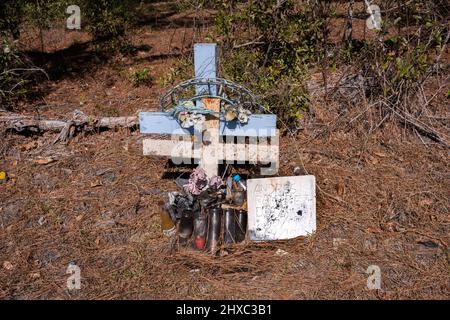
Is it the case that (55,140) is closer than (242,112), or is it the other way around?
(242,112)

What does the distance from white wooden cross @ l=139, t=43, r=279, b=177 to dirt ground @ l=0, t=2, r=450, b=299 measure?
12.1 inches

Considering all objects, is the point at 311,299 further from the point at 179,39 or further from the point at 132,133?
the point at 179,39

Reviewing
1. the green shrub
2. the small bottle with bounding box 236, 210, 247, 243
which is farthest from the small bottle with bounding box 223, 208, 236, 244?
the green shrub

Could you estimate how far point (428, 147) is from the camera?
4.35 m

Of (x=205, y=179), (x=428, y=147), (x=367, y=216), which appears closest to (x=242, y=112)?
(x=205, y=179)

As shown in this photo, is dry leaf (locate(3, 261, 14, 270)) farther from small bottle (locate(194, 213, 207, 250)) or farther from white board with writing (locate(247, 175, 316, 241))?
white board with writing (locate(247, 175, 316, 241))

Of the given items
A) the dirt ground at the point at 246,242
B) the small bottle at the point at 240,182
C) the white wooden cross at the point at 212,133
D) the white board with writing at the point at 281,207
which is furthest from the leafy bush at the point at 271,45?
the white board with writing at the point at 281,207

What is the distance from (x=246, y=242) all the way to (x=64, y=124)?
2.48 m

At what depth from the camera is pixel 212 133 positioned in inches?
142

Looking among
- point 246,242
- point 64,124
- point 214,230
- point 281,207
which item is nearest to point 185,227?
point 214,230

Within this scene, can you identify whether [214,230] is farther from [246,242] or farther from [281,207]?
[281,207]

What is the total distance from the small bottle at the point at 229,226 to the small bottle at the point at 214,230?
1.9 inches

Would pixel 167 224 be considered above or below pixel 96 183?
below
